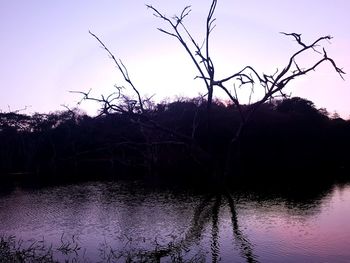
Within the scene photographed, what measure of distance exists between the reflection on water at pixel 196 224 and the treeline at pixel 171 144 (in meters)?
13.5

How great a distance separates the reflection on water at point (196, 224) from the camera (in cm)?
1130

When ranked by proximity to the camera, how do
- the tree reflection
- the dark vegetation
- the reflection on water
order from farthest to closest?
1. the dark vegetation
2. the reflection on water
3. the tree reflection

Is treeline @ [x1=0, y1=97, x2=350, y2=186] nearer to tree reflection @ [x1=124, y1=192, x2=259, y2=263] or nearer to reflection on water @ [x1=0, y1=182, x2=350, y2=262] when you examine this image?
reflection on water @ [x1=0, y1=182, x2=350, y2=262]

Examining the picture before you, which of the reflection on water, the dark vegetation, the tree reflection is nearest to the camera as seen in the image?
the tree reflection

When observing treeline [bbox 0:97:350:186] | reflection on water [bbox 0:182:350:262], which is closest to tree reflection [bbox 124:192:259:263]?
reflection on water [bbox 0:182:350:262]

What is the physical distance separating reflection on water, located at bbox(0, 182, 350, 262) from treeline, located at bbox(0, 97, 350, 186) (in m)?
13.5

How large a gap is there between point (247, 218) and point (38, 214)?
8751 millimetres

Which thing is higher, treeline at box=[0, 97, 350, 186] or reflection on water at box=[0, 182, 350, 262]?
treeline at box=[0, 97, 350, 186]

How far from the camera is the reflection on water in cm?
1130

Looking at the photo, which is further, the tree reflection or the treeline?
the treeline

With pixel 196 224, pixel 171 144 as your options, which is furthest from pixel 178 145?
pixel 196 224

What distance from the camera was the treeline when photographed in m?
41.2

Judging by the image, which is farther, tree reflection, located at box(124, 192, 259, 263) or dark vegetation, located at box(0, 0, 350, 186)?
dark vegetation, located at box(0, 0, 350, 186)

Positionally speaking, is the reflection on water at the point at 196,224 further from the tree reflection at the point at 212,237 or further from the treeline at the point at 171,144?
the treeline at the point at 171,144
